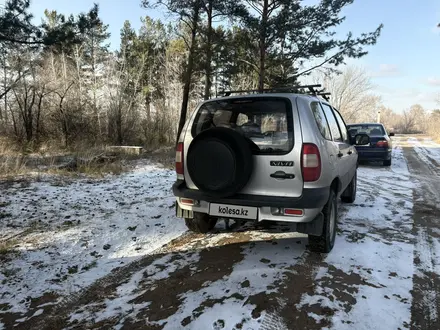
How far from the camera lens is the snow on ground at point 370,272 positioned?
236 cm

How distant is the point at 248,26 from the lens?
1273 cm

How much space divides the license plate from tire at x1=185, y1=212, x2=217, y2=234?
812 millimetres

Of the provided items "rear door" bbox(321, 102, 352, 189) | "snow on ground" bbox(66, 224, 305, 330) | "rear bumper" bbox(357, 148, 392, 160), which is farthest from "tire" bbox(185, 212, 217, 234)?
"rear bumper" bbox(357, 148, 392, 160)

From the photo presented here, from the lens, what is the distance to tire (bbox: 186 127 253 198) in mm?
3012

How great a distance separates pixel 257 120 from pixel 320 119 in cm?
77

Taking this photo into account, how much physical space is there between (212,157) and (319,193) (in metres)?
1.14

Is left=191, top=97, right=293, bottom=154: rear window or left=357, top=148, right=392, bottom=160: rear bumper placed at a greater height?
left=191, top=97, right=293, bottom=154: rear window

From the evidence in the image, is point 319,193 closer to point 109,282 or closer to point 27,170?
point 109,282

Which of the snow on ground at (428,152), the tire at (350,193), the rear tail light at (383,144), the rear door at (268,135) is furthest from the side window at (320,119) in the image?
the snow on ground at (428,152)

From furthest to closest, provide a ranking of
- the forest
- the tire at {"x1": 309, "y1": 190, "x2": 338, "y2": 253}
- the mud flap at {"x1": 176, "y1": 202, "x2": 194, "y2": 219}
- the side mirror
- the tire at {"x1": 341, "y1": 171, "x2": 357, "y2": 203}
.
Result: the forest
the tire at {"x1": 341, "y1": 171, "x2": 357, "y2": 203}
the side mirror
the mud flap at {"x1": 176, "y1": 202, "x2": 194, "y2": 219}
the tire at {"x1": 309, "y1": 190, "x2": 338, "y2": 253}

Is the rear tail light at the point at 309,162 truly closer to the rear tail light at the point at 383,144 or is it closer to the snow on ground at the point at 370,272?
the snow on ground at the point at 370,272

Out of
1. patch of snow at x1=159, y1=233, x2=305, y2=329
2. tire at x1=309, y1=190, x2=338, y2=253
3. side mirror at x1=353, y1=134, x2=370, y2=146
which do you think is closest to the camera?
patch of snow at x1=159, y1=233, x2=305, y2=329

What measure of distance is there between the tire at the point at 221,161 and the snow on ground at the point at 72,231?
1357 mm

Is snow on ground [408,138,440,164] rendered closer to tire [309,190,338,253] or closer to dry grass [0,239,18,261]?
tire [309,190,338,253]
